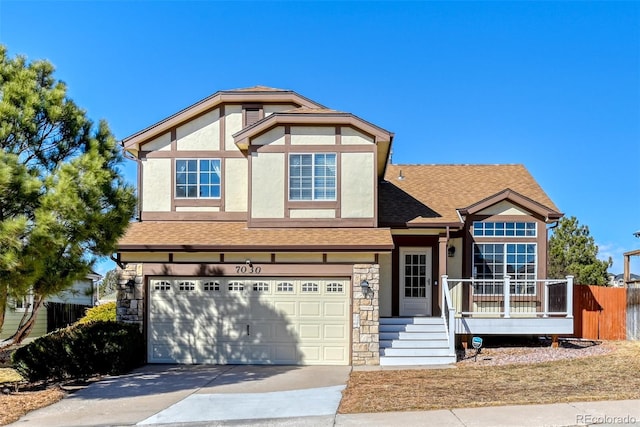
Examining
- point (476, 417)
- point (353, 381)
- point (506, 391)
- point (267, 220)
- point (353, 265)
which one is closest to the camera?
point (476, 417)

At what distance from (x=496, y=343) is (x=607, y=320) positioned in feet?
13.2

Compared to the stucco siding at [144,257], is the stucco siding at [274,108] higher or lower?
higher

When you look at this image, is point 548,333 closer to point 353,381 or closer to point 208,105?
point 353,381

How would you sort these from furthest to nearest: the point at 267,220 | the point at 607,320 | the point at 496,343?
the point at 607,320, the point at 496,343, the point at 267,220

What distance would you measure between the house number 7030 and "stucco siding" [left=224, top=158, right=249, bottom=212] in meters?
1.92

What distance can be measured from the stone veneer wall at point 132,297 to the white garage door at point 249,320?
25cm

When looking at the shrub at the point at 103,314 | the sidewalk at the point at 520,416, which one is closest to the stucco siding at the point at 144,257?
the shrub at the point at 103,314

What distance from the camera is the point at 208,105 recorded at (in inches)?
635

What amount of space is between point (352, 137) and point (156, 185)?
5.30 metres

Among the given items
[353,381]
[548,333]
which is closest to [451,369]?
[353,381]

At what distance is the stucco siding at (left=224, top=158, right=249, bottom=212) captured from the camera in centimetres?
1592

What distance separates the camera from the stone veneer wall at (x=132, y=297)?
576 inches

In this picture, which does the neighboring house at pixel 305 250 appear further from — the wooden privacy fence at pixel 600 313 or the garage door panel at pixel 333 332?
the wooden privacy fence at pixel 600 313

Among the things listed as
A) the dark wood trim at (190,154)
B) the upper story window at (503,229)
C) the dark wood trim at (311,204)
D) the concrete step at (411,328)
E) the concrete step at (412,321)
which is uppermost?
the dark wood trim at (190,154)
